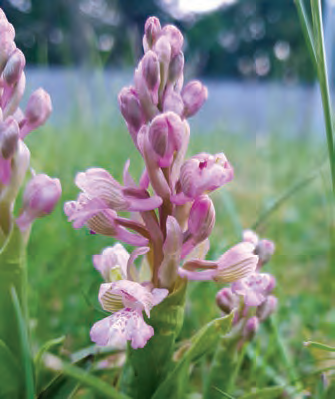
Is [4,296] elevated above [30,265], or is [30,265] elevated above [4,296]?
[4,296]

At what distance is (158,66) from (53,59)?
10.4 metres

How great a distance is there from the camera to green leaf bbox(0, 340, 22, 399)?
0.35 m

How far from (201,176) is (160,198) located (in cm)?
4

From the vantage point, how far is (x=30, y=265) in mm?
696

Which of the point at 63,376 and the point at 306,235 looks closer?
the point at 63,376

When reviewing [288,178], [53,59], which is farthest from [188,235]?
[53,59]

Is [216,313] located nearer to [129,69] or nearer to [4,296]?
[4,296]

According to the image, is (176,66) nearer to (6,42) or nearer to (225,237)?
(6,42)

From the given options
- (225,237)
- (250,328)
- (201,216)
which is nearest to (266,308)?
(250,328)

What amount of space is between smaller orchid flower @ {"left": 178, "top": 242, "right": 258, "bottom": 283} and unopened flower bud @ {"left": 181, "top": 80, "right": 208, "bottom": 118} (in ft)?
0.39

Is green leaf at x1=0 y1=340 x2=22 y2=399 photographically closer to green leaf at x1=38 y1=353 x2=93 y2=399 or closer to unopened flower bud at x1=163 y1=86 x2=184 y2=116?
green leaf at x1=38 y1=353 x2=93 y2=399

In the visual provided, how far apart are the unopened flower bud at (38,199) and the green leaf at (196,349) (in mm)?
151

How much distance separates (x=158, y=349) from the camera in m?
0.36

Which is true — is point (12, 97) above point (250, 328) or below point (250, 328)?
above
